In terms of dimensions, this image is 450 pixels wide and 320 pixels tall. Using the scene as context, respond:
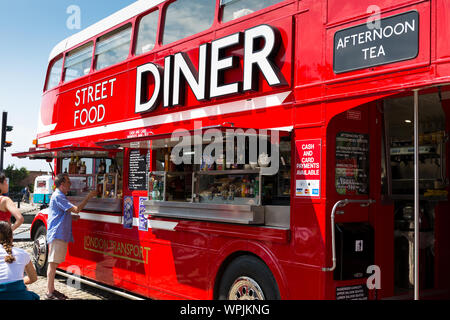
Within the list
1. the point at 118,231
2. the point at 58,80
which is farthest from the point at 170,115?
the point at 58,80

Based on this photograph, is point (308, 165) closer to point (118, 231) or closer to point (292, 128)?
point (292, 128)

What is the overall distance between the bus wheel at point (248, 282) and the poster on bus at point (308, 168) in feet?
2.74

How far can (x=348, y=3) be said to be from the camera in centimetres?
423

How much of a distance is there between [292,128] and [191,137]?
1.24m

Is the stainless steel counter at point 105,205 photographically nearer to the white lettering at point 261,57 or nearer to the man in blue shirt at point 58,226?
the man in blue shirt at point 58,226

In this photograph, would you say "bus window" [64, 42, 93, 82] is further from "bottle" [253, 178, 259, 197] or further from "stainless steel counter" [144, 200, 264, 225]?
"bottle" [253, 178, 259, 197]

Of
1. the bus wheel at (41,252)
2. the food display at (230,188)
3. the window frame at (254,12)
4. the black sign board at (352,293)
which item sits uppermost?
the window frame at (254,12)

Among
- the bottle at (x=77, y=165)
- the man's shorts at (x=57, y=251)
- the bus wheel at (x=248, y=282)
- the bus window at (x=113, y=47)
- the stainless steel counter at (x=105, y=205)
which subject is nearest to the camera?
the bus wheel at (x=248, y=282)

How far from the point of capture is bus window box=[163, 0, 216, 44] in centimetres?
579

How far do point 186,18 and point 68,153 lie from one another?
11.5 ft

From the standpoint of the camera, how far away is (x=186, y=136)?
16.9 feet

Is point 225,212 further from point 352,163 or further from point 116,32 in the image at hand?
point 116,32

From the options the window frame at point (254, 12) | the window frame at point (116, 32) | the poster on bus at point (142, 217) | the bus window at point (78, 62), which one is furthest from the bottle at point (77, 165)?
the window frame at point (254, 12)

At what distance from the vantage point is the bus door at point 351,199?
13.8 ft
